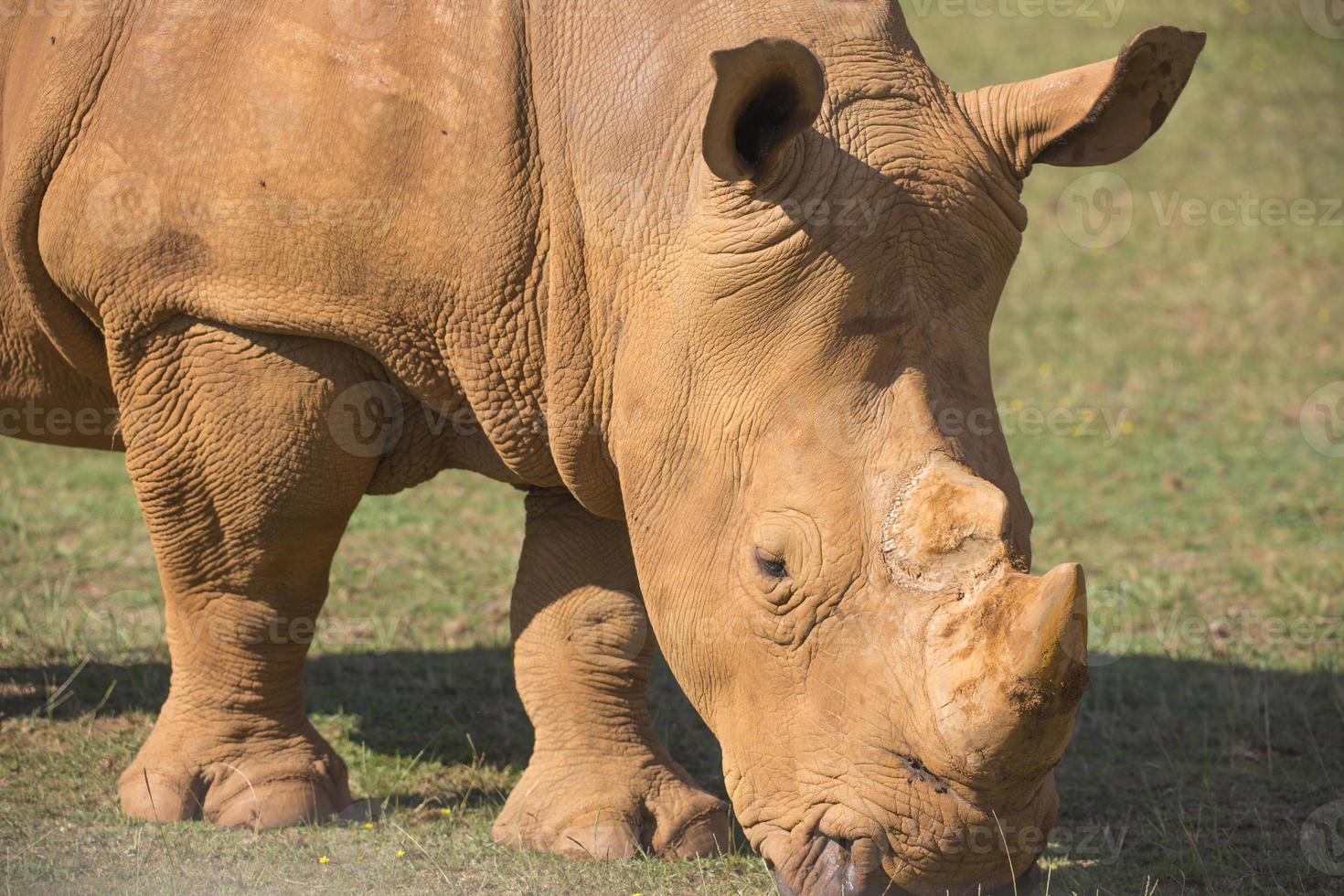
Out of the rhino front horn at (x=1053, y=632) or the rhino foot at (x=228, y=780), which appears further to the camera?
the rhino foot at (x=228, y=780)

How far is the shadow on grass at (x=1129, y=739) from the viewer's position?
500 centimetres

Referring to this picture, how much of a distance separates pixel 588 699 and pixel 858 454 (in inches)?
71.6

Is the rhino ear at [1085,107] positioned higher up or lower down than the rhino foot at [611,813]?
higher up

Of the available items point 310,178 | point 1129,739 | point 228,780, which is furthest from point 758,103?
point 1129,739

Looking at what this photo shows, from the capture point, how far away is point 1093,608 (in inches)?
298

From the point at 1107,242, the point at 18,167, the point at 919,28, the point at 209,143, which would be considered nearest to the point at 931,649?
the point at 209,143

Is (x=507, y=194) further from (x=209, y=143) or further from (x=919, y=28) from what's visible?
(x=919, y=28)

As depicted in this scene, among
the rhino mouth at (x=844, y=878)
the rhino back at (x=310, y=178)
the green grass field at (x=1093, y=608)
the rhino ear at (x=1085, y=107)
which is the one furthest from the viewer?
the green grass field at (x=1093, y=608)

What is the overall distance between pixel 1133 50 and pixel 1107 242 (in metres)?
9.57

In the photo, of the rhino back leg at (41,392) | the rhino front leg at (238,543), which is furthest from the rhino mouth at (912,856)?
the rhino back leg at (41,392)

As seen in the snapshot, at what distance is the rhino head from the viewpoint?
3.48 metres

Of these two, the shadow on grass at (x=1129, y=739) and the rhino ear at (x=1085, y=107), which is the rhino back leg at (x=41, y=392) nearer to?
the shadow on grass at (x=1129, y=739)

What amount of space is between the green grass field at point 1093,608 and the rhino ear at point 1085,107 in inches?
82.6

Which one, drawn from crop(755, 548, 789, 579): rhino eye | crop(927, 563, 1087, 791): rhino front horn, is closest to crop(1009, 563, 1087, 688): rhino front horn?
crop(927, 563, 1087, 791): rhino front horn
